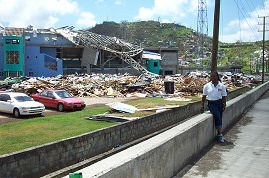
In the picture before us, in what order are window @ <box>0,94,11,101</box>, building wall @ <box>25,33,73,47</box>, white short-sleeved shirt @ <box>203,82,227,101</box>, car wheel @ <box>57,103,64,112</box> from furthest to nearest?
1. building wall @ <box>25,33,73,47</box>
2. car wheel @ <box>57,103,64,112</box>
3. window @ <box>0,94,11,101</box>
4. white short-sleeved shirt @ <box>203,82,227,101</box>

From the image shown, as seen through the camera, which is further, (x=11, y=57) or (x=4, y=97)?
(x=11, y=57)

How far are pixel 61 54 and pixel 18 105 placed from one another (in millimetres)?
51071

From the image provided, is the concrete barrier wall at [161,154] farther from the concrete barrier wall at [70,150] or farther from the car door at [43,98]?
the car door at [43,98]

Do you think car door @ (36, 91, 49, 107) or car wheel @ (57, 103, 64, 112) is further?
car door @ (36, 91, 49, 107)

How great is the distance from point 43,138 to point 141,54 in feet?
208

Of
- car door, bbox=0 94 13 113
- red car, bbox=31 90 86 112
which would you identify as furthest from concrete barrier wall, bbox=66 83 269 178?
red car, bbox=31 90 86 112

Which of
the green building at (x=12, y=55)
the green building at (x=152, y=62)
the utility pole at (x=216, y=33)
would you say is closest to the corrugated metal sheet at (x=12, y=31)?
the green building at (x=12, y=55)

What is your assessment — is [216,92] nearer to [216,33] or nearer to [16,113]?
[216,33]

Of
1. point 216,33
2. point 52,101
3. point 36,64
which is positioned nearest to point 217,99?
point 216,33

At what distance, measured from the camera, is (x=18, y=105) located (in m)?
16.3

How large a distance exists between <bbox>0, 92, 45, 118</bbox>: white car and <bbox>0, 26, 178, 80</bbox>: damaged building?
39.6 m

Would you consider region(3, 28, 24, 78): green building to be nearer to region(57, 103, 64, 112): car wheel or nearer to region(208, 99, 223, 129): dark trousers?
region(57, 103, 64, 112): car wheel

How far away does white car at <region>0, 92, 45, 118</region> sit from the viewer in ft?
53.2

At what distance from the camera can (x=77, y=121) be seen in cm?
1398
